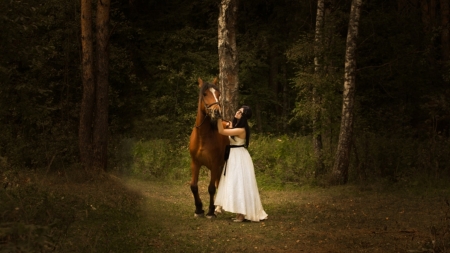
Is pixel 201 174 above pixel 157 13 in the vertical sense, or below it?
below

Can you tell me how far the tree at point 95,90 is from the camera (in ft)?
59.4

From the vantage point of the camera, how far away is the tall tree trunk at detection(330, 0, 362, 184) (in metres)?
17.4

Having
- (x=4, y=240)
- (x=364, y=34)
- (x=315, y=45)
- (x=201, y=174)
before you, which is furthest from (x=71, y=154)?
(x=4, y=240)

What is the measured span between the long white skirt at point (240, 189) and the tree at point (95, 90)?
6.36 metres

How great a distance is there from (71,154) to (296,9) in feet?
52.2

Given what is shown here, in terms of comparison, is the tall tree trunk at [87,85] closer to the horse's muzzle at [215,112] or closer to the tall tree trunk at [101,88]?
the tall tree trunk at [101,88]

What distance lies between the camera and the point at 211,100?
12180mm

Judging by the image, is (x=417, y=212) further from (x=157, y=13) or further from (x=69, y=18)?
(x=157, y=13)

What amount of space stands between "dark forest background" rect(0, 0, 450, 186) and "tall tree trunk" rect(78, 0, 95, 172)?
0.73 metres

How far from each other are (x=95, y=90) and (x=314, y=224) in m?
8.66

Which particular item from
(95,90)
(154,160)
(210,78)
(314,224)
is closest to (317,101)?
(154,160)

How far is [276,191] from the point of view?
17797mm

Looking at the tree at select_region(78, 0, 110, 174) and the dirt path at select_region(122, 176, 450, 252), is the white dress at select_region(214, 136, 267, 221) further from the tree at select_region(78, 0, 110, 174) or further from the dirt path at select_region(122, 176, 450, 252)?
the tree at select_region(78, 0, 110, 174)

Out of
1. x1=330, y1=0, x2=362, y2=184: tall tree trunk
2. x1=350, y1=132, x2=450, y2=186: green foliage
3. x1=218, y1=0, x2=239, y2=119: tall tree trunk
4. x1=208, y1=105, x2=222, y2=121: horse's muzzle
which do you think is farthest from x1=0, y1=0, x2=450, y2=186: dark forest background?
x1=208, y1=105, x2=222, y2=121: horse's muzzle
